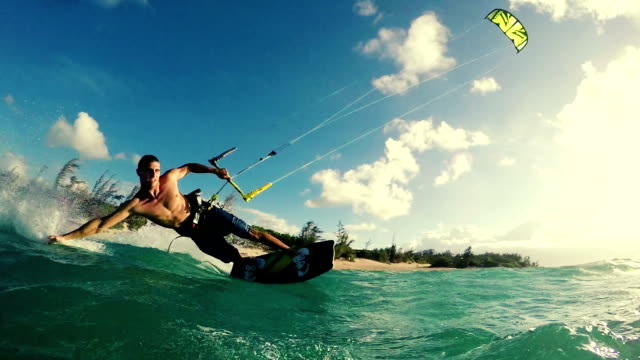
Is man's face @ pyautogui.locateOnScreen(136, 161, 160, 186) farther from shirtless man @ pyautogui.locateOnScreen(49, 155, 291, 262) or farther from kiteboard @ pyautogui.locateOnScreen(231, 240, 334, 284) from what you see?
kiteboard @ pyautogui.locateOnScreen(231, 240, 334, 284)

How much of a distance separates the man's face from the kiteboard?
8.97ft

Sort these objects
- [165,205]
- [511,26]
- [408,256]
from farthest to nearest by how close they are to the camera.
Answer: [408,256] < [511,26] < [165,205]

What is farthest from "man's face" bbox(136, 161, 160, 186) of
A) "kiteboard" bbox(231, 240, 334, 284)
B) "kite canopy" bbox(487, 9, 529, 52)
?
"kite canopy" bbox(487, 9, 529, 52)

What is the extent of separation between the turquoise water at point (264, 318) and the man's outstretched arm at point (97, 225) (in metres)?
0.51

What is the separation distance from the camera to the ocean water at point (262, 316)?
318 centimetres

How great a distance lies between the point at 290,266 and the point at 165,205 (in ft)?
8.89

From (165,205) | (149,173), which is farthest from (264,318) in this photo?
(149,173)

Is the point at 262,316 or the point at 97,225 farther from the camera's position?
the point at 97,225

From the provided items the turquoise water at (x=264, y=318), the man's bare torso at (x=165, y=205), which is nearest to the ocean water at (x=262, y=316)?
the turquoise water at (x=264, y=318)

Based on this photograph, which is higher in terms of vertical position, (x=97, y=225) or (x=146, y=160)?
(x=146, y=160)

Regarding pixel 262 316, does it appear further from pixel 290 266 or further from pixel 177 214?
pixel 177 214

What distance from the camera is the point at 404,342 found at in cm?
446

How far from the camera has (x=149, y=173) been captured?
5.63 metres

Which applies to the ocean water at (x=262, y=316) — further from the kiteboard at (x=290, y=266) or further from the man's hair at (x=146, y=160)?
the man's hair at (x=146, y=160)
